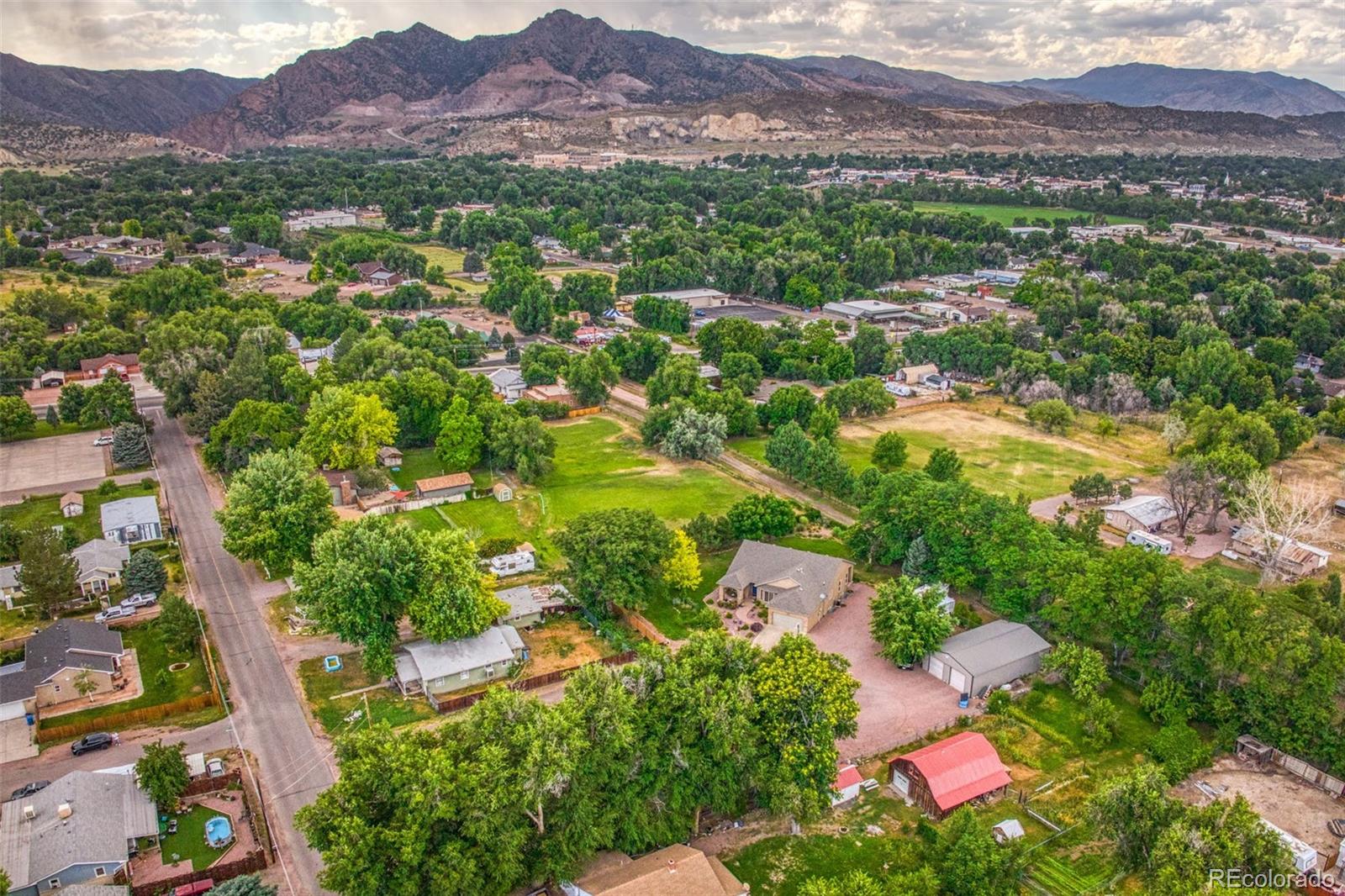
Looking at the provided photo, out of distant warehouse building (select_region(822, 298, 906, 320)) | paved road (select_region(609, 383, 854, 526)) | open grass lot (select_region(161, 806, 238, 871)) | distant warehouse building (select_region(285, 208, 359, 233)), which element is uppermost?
A: distant warehouse building (select_region(285, 208, 359, 233))

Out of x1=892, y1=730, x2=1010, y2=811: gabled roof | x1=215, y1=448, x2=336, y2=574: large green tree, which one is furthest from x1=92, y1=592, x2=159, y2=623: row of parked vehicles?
x1=892, y1=730, x2=1010, y2=811: gabled roof

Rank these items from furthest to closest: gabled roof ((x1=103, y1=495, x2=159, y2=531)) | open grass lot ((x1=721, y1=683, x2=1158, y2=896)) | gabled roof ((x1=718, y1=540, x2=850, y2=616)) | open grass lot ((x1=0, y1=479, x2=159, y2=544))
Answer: open grass lot ((x1=0, y1=479, x2=159, y2=544))
gabled roof ((x1=103, y1=495, x2=159, y2=531))
gabled roof ((x1=718, y1=540, x2=850, y2=616))
open grass lot ((x1=721, y1=683, x2=1158, y2=896))

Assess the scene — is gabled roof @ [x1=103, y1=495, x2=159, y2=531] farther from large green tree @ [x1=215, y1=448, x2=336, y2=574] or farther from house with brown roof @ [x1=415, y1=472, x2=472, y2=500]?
house with brown roof @ [x1=415, y1=472, x2=472, y2=500]

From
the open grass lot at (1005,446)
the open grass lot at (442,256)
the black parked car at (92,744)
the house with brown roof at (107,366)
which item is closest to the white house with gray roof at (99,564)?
the black parked car at (92,744)

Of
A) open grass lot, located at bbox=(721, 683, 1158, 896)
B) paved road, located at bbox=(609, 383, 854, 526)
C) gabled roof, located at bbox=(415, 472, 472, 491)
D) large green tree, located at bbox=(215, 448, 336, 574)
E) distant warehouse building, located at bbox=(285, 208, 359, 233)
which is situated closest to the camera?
open grass lot, located at bbox=(721, 683, 1158, 896)

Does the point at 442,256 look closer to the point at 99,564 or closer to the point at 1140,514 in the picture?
the point at 99,564

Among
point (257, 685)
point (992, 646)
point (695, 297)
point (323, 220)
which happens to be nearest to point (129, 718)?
point (257, 685)

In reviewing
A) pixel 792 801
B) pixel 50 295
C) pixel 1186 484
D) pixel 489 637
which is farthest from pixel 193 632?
pixel 50 295
